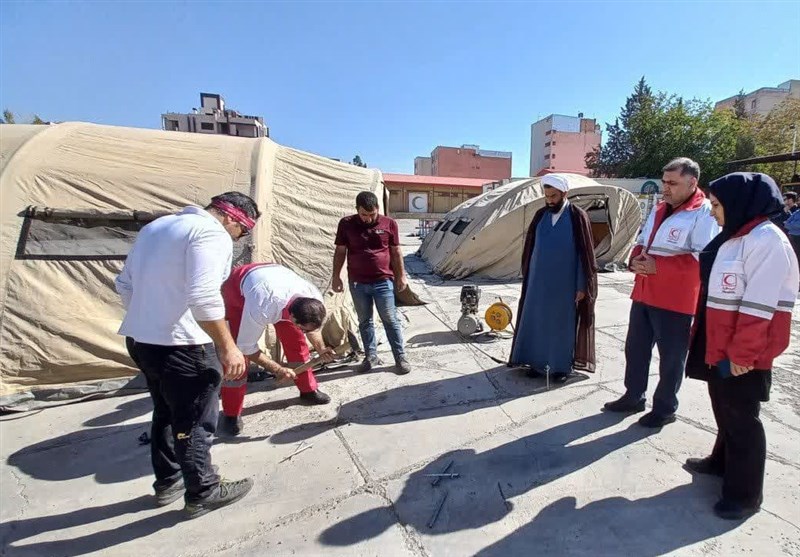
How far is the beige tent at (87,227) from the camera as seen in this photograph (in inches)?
136

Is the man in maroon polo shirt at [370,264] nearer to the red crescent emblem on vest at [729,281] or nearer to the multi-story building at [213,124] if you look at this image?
the red crescent emblem on vest at [729,281]

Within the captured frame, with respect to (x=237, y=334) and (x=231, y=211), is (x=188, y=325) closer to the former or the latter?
(x=231, y=211)

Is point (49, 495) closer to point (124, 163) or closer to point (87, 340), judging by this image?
point (87, 340)

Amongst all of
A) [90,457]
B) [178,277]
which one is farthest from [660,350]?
[90,457]

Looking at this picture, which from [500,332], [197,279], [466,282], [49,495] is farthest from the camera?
[466,282]

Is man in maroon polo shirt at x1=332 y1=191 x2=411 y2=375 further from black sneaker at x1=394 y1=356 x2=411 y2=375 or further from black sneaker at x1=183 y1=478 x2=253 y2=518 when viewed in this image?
black sneaker at x1=183 y1=478 x2=253 y2=518

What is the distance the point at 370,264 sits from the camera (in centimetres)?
380

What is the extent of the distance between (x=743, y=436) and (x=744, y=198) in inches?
45.7

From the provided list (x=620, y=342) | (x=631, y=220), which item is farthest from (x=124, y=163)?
(x=631, y=220)

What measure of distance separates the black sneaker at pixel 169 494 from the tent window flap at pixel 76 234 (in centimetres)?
239

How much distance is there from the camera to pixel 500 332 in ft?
17.0

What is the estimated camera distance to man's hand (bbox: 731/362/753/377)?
6.10 ft

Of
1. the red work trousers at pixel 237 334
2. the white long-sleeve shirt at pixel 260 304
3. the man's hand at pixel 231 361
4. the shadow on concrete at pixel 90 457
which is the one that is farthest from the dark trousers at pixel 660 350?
the shadow on concrete at pixel 90 457

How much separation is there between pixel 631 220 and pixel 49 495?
35.9 feet
